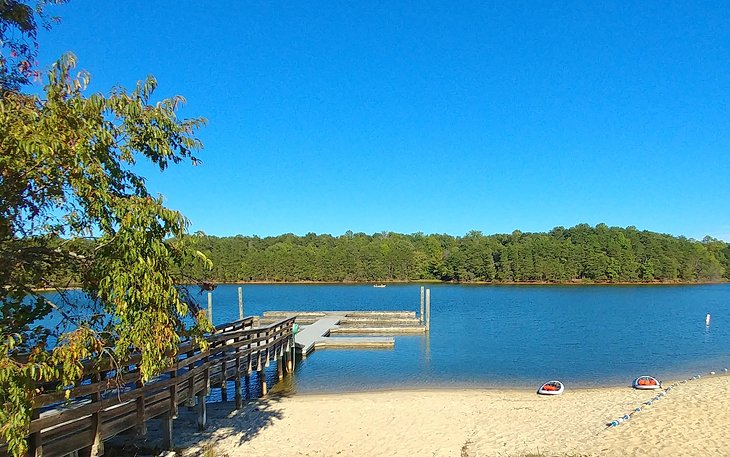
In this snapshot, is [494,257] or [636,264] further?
[494,257]

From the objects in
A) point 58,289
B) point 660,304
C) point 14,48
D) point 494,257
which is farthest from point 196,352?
point 494,257

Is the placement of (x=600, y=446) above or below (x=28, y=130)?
below

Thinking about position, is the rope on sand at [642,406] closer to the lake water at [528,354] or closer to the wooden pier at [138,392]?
the lake water at [528,354]

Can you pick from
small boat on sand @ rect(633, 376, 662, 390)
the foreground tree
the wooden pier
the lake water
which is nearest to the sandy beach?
small boat on sand @ rect(633, 376, 662, 390)

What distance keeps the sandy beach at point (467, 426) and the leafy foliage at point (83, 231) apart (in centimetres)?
601

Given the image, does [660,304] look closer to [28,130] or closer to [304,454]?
[304,454]

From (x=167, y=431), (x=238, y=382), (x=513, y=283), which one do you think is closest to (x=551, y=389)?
(x=238, y=382)

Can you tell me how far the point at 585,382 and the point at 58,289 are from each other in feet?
62.0

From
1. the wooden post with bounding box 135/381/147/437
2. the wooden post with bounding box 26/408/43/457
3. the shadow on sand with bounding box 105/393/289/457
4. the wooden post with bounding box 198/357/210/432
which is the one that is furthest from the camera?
the wooden post with bounding box 198/357/210/432

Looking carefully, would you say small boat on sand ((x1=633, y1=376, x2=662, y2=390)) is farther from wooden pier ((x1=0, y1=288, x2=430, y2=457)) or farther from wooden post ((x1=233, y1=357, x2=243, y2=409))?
wooden post ((x1=233, y1=357, x2=243, y2=409))

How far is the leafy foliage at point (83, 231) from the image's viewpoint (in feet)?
12.5

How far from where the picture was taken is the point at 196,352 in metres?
11.8

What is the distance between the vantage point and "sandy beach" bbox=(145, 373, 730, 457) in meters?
10.1

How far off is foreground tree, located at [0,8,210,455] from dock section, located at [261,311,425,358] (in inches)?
736
